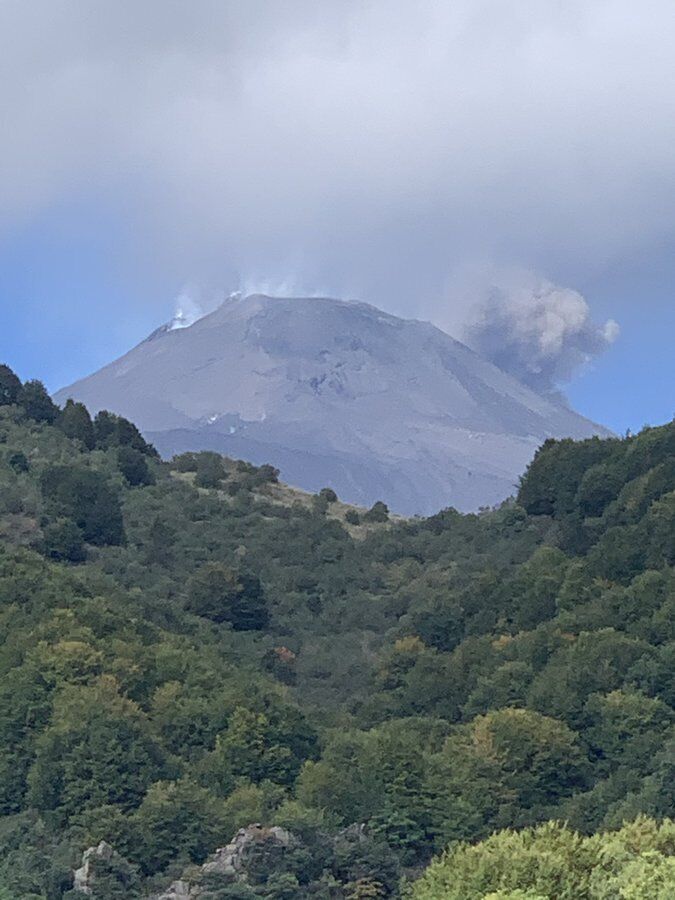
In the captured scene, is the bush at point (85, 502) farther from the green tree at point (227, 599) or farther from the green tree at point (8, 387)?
the green tree at point (8, 387)

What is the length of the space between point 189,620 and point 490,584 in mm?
10976

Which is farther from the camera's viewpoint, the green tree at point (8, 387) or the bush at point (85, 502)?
the green tree at point (8, 387)

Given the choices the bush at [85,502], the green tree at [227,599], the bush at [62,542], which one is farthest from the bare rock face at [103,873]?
the bush at [85,502]

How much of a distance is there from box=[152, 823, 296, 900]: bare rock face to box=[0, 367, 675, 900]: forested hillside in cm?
15

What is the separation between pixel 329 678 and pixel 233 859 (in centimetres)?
2778

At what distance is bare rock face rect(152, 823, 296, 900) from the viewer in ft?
118

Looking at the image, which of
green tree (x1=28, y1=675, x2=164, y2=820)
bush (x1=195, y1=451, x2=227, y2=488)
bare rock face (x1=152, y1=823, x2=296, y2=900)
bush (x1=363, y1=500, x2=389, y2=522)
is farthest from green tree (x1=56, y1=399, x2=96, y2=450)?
bare rock face (x1=152, y1=823, x2=296, y2=900)

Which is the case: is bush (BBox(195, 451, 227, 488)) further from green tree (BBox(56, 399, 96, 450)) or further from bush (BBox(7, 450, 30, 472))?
bush (BBox(7, 450, 30, 472))

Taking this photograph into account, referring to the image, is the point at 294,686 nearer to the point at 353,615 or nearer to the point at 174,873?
the point at 353,615

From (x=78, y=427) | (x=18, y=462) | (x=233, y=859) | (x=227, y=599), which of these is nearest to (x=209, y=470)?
(x=78, y=427)

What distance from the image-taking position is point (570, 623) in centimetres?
5709

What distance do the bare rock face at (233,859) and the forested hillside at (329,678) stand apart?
0.15m

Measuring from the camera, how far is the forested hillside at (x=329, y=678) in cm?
3869

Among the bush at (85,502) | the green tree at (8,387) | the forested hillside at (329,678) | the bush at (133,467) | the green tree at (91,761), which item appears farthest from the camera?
the green tree at (8,387)
